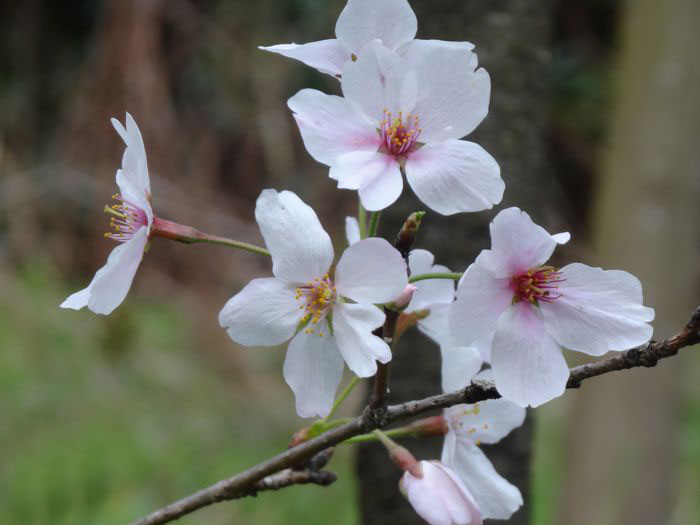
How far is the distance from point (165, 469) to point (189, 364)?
1.14 m

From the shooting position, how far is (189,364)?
3.79 meters

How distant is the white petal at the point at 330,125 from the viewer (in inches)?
24.1

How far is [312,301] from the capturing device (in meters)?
0.64

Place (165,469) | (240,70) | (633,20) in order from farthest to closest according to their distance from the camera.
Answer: (240,70)
(165,469)
(633,20)

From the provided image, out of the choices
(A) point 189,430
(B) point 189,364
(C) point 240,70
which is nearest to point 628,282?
(A) point 189,430

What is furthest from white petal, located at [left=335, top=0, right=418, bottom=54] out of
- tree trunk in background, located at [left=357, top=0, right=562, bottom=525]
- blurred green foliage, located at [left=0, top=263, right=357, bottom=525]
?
blurred green foliage, located at [left=0, top=263, right=357, bottom=525]

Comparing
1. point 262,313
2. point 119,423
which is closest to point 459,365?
point 262,313

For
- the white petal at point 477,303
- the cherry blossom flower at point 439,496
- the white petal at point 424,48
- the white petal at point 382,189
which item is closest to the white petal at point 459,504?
the cherry blossom flower at point 439,496

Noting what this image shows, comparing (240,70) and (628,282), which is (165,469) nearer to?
(628,282)

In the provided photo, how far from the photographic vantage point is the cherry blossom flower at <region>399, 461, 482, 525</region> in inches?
22.9

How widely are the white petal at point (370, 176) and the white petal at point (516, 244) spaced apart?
0.25ft

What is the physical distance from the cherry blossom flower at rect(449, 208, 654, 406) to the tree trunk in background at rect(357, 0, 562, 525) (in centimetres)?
55

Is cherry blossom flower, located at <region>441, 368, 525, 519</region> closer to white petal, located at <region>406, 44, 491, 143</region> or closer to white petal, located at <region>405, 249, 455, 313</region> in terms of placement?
white petal, located at <region>405, 249, 455, 313</region>

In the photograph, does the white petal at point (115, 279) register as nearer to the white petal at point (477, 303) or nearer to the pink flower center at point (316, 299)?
the pink flower center at point (316, 299)
